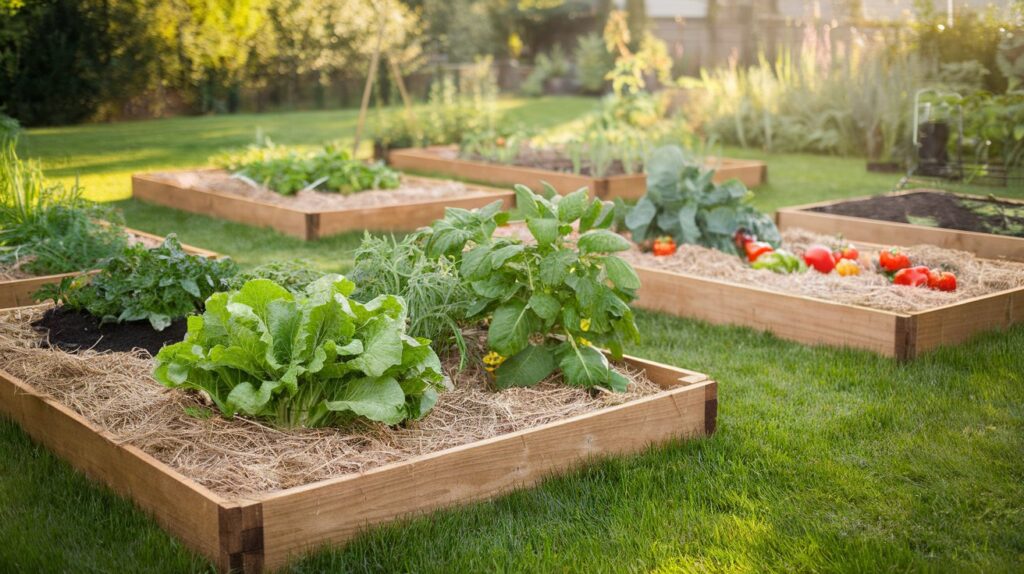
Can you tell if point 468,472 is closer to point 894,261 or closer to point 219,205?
point 894,261

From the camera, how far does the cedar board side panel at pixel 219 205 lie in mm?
7422

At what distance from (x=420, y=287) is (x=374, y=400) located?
2.57 ft

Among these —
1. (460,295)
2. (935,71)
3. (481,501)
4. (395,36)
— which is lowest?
(481,501)

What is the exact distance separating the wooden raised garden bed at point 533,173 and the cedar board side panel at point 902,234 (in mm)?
2200

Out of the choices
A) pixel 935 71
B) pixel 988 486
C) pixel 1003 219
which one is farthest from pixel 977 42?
pixel 988 486

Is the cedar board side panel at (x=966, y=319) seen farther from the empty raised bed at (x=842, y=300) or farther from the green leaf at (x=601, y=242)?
the green leaf at (x=601, y=242)

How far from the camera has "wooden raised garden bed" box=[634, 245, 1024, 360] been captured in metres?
4.52

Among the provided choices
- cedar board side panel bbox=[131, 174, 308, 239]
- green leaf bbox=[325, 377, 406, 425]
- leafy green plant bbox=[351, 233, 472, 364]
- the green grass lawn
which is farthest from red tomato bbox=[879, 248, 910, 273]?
cedar board side panel bbox=[131, 174, 308, 239]

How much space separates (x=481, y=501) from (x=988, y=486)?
1606 millimetres

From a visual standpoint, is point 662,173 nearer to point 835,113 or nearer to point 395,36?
point 835,113

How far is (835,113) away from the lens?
1216cm

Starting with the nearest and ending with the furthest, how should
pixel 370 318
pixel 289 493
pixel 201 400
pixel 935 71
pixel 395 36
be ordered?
pixel 289 493 < pixel 370 318 < pixel 201 400 < pixel 935 71 < pixel 395 36

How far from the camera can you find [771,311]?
16.4 ft

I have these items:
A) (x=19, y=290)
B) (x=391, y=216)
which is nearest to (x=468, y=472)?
(x=19, y=290)
